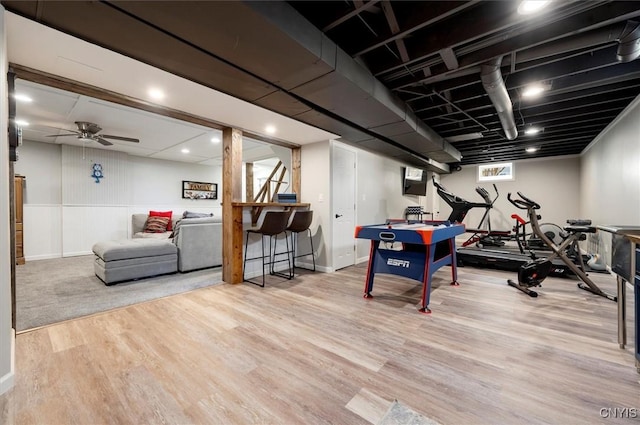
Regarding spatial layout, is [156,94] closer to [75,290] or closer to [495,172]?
[75,290]

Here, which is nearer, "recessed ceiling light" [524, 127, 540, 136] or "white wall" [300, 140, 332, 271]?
"white wall" [300, 140, 332, 271]

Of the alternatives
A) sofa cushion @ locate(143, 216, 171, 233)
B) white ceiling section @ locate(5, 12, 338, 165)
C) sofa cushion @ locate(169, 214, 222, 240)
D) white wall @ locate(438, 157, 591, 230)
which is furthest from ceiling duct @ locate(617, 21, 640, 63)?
sofa cushion @ locate(143, 216, 171, 233)

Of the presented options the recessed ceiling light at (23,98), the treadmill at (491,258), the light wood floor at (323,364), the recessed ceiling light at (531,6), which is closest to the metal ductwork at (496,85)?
the recessed ceiling light at (531,6)

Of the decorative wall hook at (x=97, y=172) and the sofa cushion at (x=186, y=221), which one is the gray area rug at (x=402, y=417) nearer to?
the sofa cushion at (x=186, y=221)

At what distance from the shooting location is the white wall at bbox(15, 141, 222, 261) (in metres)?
5.34

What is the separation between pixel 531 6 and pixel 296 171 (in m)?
3.71

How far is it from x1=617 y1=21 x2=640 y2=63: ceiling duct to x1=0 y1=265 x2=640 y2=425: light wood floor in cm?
242

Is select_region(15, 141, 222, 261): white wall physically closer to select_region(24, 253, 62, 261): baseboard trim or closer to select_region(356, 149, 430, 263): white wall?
select_region(24, 253, 62, 261): baseboard trim

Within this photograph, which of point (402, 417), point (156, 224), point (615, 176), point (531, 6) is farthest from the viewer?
point (156, 224)

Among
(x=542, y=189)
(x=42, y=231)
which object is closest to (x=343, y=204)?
(x=42, y=231)

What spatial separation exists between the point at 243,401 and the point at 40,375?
1.36 meters

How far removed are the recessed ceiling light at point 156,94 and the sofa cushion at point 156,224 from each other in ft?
14.5

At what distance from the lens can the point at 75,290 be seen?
3.27 meters

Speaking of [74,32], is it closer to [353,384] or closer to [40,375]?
[40,375]
